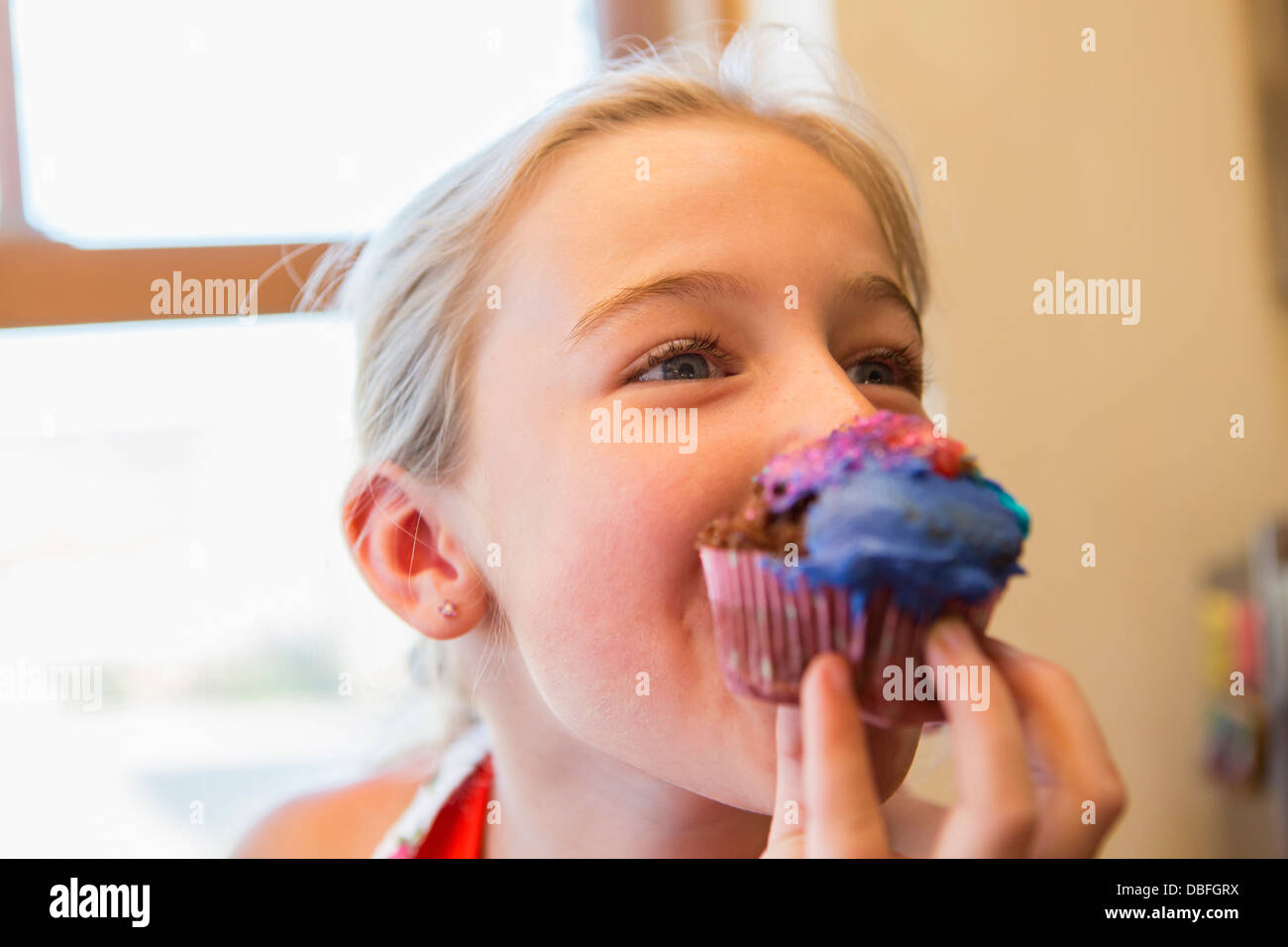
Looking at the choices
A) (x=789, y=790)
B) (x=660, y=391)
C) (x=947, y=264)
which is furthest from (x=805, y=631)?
(x=947, y=264)

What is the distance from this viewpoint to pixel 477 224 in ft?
3.59

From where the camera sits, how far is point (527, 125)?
1124 mm

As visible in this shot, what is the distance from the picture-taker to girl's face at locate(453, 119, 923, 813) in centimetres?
87

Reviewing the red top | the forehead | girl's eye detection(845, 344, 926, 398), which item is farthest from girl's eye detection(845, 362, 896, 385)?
the red top

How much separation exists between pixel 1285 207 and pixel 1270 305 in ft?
0.53

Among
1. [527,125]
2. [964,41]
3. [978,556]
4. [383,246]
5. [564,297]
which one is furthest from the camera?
[964,41]

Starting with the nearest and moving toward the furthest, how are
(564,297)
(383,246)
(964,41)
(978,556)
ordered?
(978,556) < (564,297) < (383,246) < (964,41)

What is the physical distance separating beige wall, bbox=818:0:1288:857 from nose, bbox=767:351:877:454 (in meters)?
0.76

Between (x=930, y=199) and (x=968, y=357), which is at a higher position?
(x=930, y=199)

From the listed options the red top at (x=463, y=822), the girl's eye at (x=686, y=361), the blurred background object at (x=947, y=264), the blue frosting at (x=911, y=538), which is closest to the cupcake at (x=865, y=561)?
the blue frosting at (x=911, y=538)

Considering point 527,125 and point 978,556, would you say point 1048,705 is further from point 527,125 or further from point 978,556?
point 527,125

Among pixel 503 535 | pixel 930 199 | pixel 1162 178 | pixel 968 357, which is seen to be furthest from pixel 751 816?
pixel 1162 178

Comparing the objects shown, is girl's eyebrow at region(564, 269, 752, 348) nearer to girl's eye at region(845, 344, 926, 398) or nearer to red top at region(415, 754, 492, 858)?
girl's eye at region(845, 344, 926, 398)

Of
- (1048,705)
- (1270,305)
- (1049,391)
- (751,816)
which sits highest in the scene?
(1270,305)
